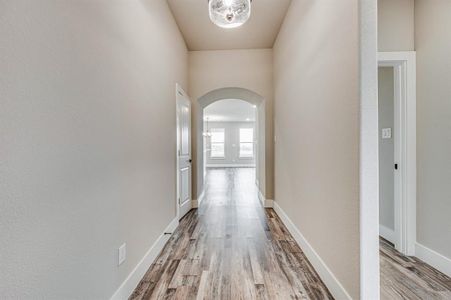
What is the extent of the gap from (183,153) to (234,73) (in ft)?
5.88

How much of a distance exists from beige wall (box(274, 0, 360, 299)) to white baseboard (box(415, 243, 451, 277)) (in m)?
1.07

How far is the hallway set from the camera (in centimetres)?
168

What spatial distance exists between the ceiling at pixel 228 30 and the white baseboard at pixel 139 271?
291 centimetres

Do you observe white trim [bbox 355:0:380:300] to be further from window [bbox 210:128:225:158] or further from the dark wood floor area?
window [bbox 210:128:225:158]

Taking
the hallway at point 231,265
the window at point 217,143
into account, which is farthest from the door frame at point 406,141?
the window at point 217,143

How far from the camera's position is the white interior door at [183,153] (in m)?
3.26

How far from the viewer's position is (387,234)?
8.23ft

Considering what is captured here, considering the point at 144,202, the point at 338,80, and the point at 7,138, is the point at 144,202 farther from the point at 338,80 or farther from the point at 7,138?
the point at 338,80

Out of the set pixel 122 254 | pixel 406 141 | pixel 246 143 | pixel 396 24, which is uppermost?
pixel 396 24

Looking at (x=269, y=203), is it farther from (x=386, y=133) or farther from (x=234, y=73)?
(x=234, y=73)

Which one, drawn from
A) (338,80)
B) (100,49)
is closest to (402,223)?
(338,80)

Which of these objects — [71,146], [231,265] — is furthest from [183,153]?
[71,146]

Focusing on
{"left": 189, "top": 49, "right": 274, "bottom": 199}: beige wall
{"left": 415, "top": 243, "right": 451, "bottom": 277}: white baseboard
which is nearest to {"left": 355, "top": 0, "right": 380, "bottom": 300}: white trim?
{"left": 415, "top": 243, "right": 451, "bottom": 277}: white baseboard

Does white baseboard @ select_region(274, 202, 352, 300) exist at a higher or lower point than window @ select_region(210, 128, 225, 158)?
lower
